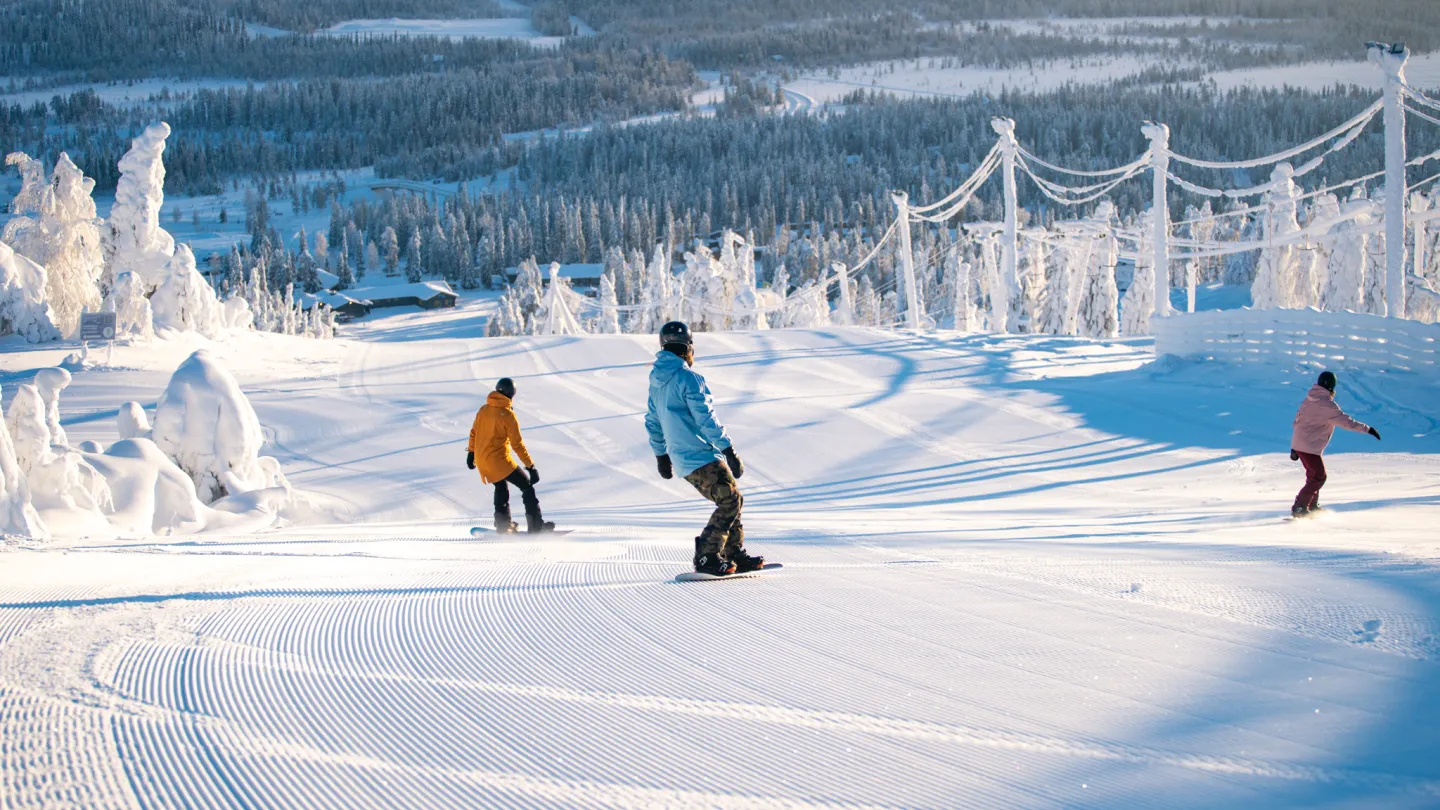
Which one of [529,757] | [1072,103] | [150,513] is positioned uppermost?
[1072,103]

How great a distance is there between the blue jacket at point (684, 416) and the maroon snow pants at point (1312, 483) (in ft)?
21.1

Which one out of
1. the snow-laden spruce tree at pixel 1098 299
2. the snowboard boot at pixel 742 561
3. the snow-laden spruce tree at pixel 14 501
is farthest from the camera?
the snow-laden spruce tree at pixel 1098 299

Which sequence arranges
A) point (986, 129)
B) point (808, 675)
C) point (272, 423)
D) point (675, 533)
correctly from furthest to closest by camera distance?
point (986, 129) < point (272, 423) < point (675, 533) < point (808, 675)

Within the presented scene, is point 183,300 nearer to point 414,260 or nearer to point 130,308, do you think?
point 130,308

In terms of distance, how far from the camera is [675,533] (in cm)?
891

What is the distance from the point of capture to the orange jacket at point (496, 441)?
29.1ft

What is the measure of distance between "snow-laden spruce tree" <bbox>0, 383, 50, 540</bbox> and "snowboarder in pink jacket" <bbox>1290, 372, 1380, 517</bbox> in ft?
36.3

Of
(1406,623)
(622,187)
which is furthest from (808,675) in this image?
(622,187)

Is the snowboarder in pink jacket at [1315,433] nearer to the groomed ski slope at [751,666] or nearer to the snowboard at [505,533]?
the groomed ski slope at [751,666]

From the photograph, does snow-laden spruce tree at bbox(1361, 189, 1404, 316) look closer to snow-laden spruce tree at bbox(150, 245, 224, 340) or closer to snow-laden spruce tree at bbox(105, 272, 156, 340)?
snow-laden spruce tree at bbox(150, 245, 224, 340)

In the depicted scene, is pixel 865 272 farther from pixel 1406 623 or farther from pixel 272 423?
pixel 1406 623

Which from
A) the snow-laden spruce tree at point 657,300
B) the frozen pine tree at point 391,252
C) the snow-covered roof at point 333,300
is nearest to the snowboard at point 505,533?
the snow-laden spruce tree at point 657,300

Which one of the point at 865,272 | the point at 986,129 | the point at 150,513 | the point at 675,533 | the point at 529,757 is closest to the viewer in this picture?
the point at 529,757

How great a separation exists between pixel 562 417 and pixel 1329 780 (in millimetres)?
14878
